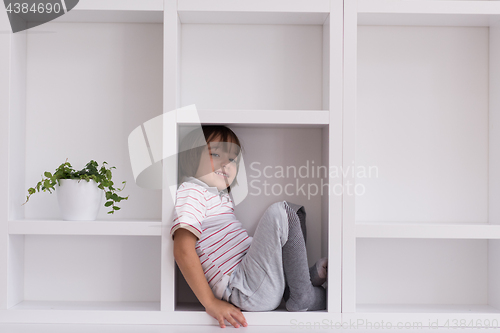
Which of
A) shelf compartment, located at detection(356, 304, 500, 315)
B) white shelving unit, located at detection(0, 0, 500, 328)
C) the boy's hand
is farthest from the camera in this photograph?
white shelving unit, located at detection(0, 0, 500, 328)

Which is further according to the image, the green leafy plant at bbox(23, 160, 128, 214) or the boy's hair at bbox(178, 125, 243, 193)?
the boy's hair at bbox(178, 125, 243, 193)

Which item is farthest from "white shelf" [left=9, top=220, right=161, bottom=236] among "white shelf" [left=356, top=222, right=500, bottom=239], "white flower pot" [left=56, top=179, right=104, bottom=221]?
"white shelf" [left=356, top=222, right=500, bottom=239]

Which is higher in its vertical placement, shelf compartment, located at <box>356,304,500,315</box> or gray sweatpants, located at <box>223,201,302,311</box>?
gray sweatpants, located at <box>223,201,302,311</box>

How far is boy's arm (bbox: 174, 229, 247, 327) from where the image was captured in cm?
111

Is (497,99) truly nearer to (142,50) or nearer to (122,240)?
(142,50)

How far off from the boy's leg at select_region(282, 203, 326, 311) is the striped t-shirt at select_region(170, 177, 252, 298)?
15cm

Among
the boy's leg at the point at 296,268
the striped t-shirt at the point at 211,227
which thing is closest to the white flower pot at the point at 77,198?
the striped t-shirt at the point at 211,227

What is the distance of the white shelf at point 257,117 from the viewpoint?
1.16m

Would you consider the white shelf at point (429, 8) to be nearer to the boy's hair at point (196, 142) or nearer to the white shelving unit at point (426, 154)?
the white shelving unit at point (426, 154)

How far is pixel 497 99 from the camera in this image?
4.26 feet

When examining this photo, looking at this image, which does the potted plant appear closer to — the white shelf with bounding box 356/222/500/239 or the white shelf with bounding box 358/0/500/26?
the white shelf with bounding box 356/222/500/239

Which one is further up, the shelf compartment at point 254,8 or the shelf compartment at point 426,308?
the shelf compartment at point 254,8

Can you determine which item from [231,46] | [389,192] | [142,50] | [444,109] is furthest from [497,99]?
[142,50]

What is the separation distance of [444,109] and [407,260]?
0.51 metres
